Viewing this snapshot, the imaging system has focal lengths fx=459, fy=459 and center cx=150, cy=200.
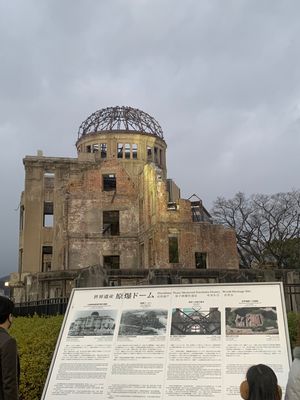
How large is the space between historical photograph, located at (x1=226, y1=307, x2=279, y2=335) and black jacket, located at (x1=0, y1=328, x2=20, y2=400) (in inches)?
91.5

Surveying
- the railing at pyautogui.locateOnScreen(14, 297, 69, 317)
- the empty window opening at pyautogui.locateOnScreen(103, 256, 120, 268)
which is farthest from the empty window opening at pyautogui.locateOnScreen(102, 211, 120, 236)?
the railing at pyautogui.locateOnScreen(14, 297, 69, 317)

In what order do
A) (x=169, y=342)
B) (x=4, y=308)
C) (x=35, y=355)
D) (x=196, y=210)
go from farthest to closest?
(x=196, y=210) → (x=35, y=355) → (x=169, y=342) → (x=4, y=308)

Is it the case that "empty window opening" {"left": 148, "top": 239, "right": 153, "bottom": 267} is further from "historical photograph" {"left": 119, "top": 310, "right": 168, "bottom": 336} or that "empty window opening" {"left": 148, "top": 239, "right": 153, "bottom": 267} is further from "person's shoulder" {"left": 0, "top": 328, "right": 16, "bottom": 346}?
"person's shoulder" {"left": 0, "top": 328, "right": 16, "bottom": 346}

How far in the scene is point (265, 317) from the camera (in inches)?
201

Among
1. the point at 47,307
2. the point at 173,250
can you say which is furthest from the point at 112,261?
the point at 47,307

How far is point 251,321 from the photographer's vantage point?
5070mm

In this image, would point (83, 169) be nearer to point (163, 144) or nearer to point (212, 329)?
point (163, 144)

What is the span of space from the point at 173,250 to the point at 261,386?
101 ft

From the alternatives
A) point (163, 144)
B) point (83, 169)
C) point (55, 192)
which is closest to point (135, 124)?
point (163, 144)

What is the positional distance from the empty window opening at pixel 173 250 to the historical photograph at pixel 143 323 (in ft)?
89.6

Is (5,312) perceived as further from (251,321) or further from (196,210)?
(196,210)

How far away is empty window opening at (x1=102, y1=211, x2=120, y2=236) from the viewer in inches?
1456

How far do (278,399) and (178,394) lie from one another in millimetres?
1516

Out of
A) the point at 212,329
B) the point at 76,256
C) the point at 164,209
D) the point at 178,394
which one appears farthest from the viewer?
the point at 76,256
